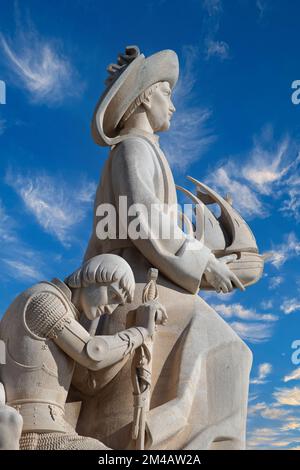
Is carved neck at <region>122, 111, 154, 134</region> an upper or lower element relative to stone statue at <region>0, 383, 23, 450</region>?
upper

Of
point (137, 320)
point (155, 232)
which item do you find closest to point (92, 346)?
point (137, 320)

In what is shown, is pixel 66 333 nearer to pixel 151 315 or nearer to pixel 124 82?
pixel 151 315

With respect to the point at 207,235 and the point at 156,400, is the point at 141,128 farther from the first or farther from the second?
the point at 156,400

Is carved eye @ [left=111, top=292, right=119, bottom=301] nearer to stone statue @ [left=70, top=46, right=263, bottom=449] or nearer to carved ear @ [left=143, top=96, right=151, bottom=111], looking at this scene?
stone statue @ [left=70, top=46, right=263, bottom=449]

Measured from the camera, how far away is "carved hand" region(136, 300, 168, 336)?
5.21 m

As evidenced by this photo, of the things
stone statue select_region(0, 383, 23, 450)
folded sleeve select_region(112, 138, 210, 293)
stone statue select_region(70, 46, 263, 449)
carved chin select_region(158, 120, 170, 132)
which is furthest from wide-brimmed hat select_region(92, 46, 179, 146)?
stone statue select_region(0, 383, 23, 450)

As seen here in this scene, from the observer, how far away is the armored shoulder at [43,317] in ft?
15.8

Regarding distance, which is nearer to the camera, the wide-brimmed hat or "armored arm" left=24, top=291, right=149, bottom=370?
"armored arm" left=24, top=291, right=149, bottom=370

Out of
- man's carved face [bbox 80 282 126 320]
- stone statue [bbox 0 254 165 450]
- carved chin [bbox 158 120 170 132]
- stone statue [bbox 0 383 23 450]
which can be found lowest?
→ stone statue [bbox 0 383 23 450]

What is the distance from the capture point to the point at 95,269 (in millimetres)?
4973

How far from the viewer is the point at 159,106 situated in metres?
6.68

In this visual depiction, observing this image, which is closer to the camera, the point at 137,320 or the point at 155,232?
the point at 137,320

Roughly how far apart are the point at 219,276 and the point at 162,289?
1.79 ft

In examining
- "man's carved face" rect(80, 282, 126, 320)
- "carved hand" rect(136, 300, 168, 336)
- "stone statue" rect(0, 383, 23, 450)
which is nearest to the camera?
"stone statue" rect(0, 383, 23, 450)
